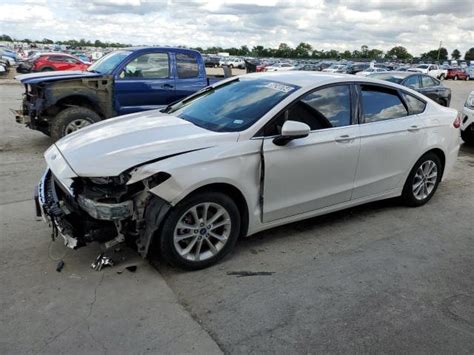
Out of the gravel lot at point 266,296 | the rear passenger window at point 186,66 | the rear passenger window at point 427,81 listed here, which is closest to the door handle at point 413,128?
the gravel lot at point 266,296

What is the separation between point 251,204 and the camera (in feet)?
12.6

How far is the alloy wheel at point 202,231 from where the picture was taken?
356 cm

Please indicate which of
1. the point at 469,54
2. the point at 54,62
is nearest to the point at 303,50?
the point at 469,54

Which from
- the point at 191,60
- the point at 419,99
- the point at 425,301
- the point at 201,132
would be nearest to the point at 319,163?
the point at 201,132

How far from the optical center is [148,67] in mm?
8359

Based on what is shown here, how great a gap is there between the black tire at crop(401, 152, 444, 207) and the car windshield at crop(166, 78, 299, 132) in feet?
6.46

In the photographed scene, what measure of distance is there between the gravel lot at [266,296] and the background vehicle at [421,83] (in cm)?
885

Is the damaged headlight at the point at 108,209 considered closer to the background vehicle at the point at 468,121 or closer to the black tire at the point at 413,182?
the black tire at the point at 413,182

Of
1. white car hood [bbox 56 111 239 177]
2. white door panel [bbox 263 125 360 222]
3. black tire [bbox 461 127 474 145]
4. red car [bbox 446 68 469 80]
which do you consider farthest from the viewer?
red car [bbox 446 68 469 80]

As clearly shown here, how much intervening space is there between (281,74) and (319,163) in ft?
3.86

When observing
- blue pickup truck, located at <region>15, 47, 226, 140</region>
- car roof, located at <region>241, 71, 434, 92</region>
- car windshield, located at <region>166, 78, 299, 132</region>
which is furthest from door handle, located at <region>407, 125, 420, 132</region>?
blue pickup truck, located at <region>15, 47, 226, 140</region>

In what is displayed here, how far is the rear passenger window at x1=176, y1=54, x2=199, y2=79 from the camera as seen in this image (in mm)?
8656

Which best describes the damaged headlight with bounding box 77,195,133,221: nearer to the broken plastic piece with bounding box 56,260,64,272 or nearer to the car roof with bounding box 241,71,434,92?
the broken plastic piece with bounding box 56,260,64,272

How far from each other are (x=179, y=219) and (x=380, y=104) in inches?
106
